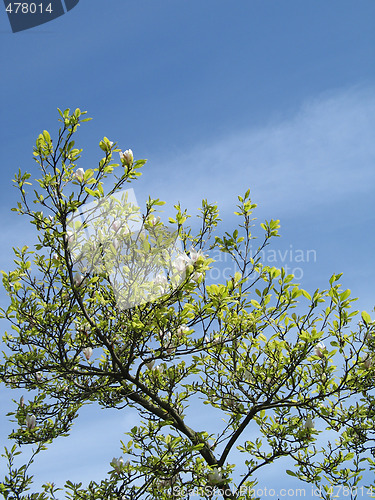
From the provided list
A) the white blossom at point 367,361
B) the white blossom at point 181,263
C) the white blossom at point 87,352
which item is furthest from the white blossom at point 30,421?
the white blossom at point 367,361

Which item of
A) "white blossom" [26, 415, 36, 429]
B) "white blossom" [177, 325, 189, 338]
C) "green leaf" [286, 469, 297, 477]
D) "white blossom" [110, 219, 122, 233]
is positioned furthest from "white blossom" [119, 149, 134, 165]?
"green leaf" [286, 469, 297, 477]

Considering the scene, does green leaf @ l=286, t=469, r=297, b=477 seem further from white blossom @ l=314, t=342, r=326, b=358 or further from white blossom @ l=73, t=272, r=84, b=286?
white blossom @ l=73, t=272, r=84, b=286

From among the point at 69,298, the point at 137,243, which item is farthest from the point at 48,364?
the point at 137,243

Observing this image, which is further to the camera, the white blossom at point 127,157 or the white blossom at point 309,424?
the white blossom at point 309,424

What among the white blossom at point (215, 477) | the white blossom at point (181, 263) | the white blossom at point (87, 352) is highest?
the white blossom at point (181, 263)

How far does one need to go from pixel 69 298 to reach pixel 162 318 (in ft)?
3.06

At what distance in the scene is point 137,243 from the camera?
15.0ft

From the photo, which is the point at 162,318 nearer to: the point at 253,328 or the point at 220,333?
the point at 220,333

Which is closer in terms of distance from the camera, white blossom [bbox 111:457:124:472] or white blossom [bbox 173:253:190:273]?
white blossom [bbox 173:253:190:273]

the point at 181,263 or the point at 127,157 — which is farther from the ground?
the point at 127,157

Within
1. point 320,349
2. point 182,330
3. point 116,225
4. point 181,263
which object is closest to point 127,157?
point 116,225

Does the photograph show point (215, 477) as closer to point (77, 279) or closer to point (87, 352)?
point (87, 352)

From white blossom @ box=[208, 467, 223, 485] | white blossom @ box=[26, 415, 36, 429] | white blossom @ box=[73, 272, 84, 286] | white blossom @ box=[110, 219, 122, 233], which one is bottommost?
white blossom @ box=[208, 467, 223, 485]

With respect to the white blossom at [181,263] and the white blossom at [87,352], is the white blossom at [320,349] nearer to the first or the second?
the white blossom at [181,263]
